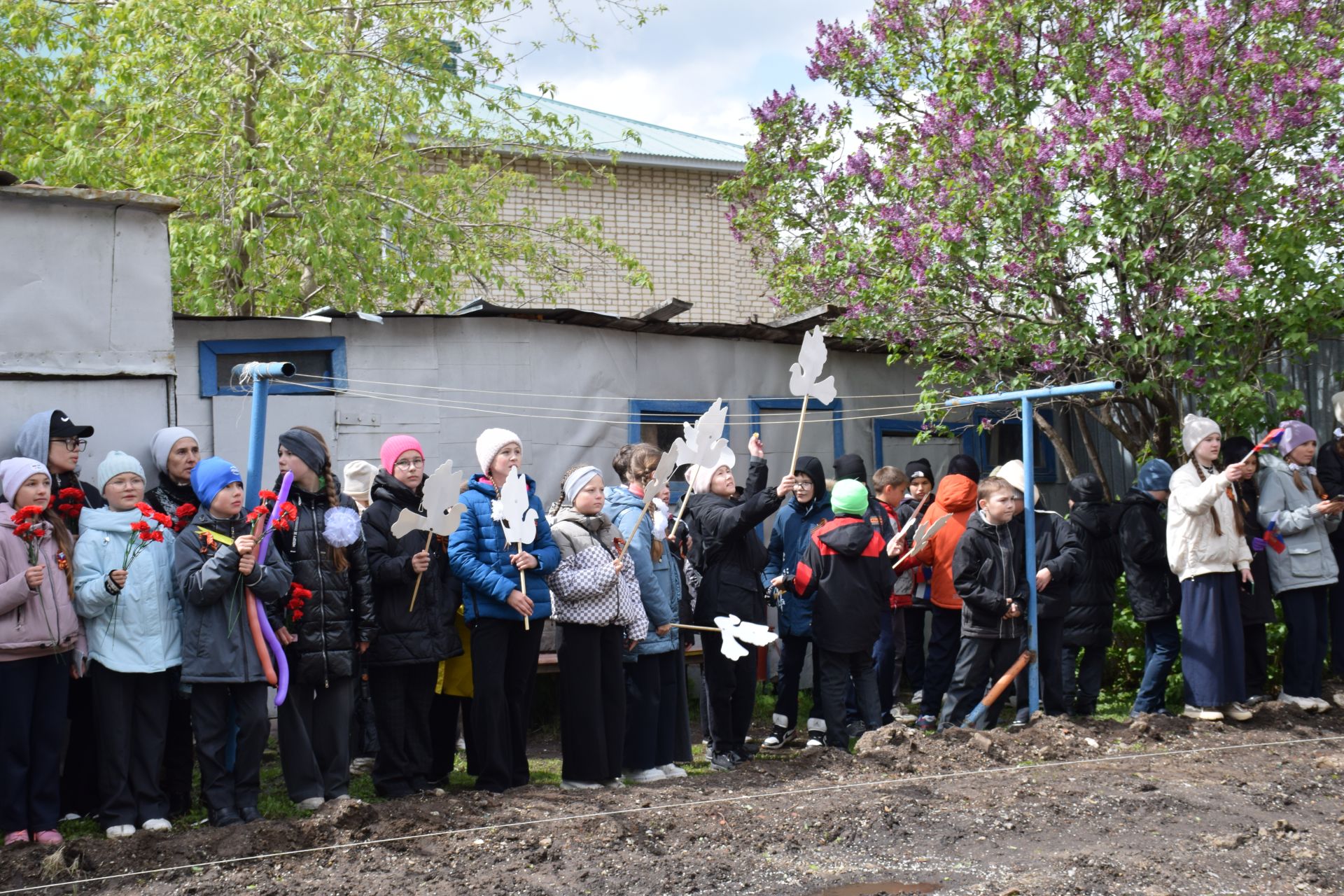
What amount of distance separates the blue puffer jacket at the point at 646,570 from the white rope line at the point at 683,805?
3.54 feet

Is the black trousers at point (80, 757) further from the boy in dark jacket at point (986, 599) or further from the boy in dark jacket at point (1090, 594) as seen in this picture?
the boy in dark jacket at point (1090, 594)

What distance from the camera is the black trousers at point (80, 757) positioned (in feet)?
20.7

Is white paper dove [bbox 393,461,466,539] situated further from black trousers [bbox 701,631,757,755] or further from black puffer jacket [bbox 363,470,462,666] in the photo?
black trousers [bbox 701,631,757,755]

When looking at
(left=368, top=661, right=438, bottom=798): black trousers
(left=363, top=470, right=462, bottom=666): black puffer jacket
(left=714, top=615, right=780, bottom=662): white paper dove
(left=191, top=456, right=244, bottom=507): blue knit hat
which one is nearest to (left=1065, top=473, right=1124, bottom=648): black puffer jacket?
(left=714, top=615, right=780, bottom=662): white paper dove

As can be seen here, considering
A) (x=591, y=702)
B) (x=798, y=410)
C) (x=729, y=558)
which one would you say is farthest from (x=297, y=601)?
(x=798, y=410)

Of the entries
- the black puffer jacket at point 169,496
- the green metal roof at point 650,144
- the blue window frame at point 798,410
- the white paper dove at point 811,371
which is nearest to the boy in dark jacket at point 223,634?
the black puffer jacket at point 169,496

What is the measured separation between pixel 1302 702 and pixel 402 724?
568 centimetres

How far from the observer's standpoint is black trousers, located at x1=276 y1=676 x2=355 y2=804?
6.28 meters

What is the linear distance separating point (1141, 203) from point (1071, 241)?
1.71ft

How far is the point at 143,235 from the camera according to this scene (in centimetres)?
741

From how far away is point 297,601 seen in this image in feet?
20.5

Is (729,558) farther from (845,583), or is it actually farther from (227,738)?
(227,738)

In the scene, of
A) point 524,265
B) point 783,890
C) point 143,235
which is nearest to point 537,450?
point 143,235

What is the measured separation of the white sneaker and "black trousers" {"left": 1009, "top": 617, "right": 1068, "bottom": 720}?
55.5 inches
